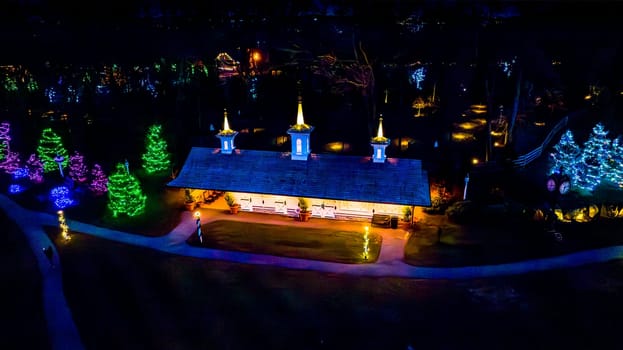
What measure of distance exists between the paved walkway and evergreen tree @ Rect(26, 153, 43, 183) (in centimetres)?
760

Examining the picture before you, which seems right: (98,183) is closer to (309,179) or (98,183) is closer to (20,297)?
(20,297)

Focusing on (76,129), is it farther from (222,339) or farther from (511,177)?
(511,177)

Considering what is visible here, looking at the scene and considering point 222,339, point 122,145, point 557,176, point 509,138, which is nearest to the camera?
point 222,339

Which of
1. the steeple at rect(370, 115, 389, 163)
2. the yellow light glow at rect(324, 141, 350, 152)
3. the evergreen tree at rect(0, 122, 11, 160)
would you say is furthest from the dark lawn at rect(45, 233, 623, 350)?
the yellow light glow at rect(324, 141, 350, 152)

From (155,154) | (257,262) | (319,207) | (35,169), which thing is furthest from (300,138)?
(35,169)

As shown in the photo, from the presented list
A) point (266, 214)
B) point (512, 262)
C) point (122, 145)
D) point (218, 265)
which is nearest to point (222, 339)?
point (218, 265)

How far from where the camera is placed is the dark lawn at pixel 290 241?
22203 mm

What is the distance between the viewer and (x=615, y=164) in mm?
27609

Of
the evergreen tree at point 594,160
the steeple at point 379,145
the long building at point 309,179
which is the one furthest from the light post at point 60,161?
the evergreen tree at point 594,160

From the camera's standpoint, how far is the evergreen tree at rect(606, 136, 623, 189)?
2694 centimetres

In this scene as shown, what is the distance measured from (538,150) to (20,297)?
3669 cm

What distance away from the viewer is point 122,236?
24.3 m

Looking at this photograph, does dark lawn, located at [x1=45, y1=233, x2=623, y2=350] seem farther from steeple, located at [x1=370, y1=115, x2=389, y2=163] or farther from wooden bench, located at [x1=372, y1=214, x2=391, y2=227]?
steeple, located at [x1=370, y1=115, x2=389, y2=163]

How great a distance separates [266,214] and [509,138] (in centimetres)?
2336
